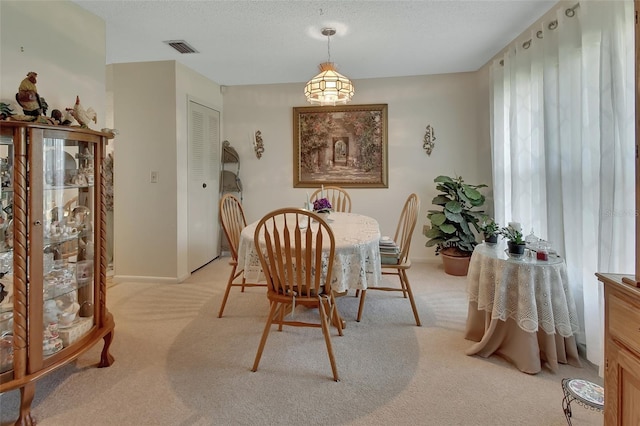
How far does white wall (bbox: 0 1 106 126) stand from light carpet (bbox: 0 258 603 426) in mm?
1594

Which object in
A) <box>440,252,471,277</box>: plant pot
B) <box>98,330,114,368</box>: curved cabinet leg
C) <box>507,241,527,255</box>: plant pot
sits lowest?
<box>98,330,114,368</box>: curved cabinet leg

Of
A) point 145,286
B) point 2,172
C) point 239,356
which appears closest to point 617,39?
point 239,356

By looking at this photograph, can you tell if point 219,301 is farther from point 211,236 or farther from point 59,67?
point 59,67

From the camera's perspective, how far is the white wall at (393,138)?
4215 millimetres

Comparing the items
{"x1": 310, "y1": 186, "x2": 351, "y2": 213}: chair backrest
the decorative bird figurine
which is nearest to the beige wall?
{"x1": 310, "y1": 186, "x2": 351, "y2": 213}: chair backrest

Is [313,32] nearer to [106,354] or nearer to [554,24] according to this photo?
[554,24]

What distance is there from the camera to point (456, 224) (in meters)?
3.79

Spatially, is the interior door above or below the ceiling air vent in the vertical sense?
below

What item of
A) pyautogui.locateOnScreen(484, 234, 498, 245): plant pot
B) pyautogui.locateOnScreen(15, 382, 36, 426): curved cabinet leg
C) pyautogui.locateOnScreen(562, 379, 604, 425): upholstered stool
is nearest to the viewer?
pyautogui.locateOnScreen(562, 379, 604, 425): upholstered stool

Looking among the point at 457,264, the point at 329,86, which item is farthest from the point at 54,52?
the point at 457,264

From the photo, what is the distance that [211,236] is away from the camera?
14.4ft

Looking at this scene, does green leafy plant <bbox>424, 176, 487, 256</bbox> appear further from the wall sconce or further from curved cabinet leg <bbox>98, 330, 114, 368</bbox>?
curved cabinet leg <bbox>98, 330, 114, 368</bbox>

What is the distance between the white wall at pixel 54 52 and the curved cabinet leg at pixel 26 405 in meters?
1.48

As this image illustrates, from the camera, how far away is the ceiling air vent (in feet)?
10.1
